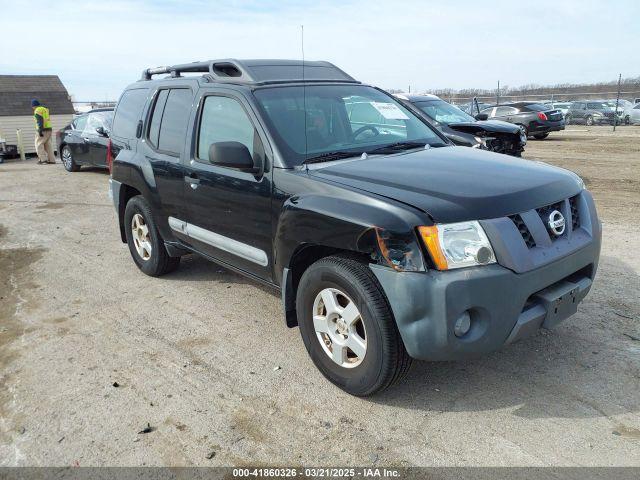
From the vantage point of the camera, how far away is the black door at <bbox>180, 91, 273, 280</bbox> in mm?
3791

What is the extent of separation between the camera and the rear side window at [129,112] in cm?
545

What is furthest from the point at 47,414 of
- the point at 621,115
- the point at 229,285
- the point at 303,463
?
the point at 621,115

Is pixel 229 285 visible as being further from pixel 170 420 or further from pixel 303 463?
pixel 303 463

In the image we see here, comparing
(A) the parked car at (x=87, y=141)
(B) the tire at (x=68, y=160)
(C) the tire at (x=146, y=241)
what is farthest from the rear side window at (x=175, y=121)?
(B) the tire at (x=68, y=160)

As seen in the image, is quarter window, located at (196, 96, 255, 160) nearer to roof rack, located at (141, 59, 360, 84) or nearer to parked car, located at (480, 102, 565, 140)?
roof rack, located at (141, 59, 360, 84)

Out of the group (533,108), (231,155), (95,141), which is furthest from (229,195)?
(533,108)

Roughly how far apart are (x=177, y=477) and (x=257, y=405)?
2.26 ft

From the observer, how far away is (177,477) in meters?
2.68

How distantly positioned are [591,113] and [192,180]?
27.8 m

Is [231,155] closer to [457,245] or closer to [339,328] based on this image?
[339,328]

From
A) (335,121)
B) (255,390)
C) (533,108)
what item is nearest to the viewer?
(255,390)

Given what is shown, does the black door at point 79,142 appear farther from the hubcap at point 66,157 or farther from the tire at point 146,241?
the tire at point 146,241

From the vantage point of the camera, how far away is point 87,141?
43.7 feet

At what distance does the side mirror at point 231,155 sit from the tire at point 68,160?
476 inches
